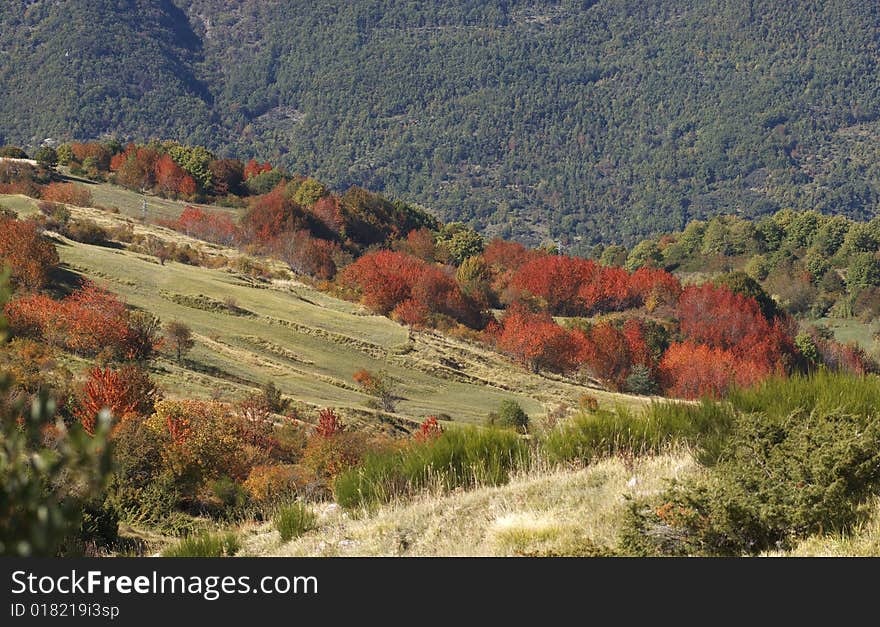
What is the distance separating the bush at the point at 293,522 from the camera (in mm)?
10289

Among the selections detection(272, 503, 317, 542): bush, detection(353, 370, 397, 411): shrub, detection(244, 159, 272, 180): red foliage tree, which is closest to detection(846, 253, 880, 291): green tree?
detection(244, 159, 272, 180): red foliage tree

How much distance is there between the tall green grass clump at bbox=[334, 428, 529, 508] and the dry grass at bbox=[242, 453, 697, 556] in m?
0.35

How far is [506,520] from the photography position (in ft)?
29.8

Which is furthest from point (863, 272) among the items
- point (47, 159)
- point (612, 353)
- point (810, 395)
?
point (810, 395)

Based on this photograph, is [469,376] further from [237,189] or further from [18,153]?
[237,189]

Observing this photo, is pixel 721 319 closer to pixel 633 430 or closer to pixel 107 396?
pixel 107 396

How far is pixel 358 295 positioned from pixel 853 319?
65.3 meters

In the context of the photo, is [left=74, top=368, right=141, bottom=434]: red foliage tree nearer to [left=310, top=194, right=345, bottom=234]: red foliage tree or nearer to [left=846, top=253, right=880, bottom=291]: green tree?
[left=310, top=194, right=345, bottom=234]: red foliage tree

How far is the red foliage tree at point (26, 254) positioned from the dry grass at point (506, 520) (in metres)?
44.5

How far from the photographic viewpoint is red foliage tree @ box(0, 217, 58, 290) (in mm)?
52812

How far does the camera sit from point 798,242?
151 m

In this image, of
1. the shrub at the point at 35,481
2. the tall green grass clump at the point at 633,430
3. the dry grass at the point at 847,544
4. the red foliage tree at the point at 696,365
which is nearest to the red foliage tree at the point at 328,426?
the tall green grass clump at the point at 633,430

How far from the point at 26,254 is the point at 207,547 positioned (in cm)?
5009

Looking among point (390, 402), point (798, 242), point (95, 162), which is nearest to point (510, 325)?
point (390, 402)
